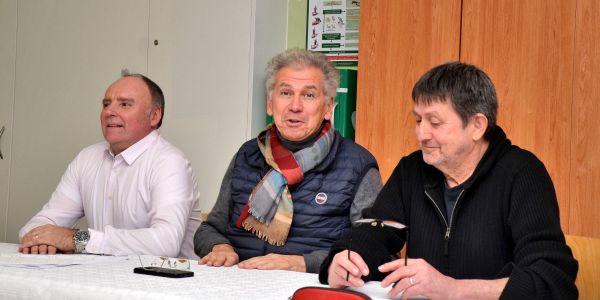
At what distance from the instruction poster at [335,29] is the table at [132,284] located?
1954 millimetres

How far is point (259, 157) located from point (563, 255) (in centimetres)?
124

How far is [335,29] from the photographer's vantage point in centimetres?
377

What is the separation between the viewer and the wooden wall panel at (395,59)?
313 cm

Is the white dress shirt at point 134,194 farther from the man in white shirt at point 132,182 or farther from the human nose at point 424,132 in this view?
the human nose at point 424,132

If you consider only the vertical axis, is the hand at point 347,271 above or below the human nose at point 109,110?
below

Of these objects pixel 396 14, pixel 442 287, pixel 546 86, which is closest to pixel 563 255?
pixel 442 287

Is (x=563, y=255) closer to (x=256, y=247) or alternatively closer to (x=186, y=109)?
(x=256, y=247)

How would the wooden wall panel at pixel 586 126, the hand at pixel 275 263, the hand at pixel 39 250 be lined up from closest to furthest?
the hand at pixel 275 263 < the hand at pixel 39 250 < the wooden wall panel at pixel 586 126

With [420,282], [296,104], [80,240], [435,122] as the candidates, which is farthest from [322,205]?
[420,282]

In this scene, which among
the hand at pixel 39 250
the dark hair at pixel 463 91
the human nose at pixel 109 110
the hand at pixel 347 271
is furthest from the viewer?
the human nose at pixel 109 110

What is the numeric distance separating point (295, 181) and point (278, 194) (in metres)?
0.07

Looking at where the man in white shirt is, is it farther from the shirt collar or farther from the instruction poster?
the instruction poster

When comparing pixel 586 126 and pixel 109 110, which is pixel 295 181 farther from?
pixel 586 126

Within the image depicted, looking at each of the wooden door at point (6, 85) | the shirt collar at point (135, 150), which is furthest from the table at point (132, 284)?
the wooden door at point (6, 85)
